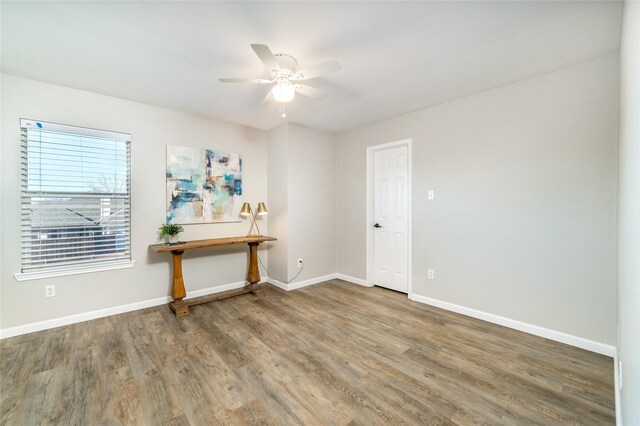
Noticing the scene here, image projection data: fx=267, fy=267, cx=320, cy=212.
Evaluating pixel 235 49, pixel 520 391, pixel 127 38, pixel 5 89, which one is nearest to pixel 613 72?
pixel 520 391

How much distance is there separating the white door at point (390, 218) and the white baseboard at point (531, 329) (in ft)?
2.01

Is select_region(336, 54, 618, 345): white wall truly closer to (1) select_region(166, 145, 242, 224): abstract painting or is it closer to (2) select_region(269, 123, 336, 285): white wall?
(2) select_region(269, 123, 336, 285): white wall

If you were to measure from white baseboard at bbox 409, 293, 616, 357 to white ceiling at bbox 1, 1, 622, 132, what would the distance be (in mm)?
2406

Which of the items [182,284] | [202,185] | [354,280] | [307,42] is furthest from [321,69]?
[354,280]

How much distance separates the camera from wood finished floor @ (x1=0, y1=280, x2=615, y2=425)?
1620mm

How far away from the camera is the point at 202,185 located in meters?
3.69

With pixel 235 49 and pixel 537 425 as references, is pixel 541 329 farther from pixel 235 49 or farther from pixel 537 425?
pixel 235 49

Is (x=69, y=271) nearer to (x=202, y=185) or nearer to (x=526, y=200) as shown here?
(x=202, y=185)

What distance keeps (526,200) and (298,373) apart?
2.63 meters

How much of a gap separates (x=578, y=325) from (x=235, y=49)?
12.3 ft

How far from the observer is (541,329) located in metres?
2.53

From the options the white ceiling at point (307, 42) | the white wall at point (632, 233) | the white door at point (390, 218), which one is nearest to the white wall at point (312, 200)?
the white door at point (390, 218)

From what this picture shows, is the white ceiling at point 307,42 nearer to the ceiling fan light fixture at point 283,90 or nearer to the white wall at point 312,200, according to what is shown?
the ceiling fan light fixture at point 283,90

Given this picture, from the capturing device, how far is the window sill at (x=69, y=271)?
2596 mm
